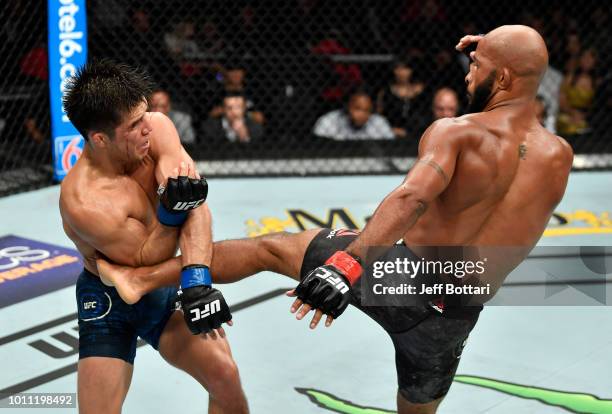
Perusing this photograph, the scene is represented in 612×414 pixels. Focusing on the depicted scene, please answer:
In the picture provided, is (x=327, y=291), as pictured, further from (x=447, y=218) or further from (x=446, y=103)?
(x=446, y=103)

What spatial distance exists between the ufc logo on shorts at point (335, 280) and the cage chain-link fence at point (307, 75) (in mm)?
4219

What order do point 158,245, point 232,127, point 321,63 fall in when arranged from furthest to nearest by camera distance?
1. point 321,63
2. point 232,127
3. point 158,245

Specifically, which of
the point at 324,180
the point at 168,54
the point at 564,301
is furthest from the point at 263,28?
the point at 564,301

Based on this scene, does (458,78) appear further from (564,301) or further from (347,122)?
(564,301)

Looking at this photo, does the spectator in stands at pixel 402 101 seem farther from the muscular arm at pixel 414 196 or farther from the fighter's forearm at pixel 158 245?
the muscular arm at pixel 414 196

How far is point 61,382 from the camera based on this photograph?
3.72m

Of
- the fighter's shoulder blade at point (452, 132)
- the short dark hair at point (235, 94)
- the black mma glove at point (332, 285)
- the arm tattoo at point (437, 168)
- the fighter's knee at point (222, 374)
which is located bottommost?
the short dark hair at point (235, 94)

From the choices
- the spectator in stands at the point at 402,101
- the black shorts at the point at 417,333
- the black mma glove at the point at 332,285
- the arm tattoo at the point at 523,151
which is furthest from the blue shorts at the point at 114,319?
the spectator in stands at the point at 402,101

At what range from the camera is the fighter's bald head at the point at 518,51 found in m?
2.53

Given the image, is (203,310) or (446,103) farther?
(446,103)

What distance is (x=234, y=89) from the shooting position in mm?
6934

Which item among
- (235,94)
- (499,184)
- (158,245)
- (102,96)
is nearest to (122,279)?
(158,245)

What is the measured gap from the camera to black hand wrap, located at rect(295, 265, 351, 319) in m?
2.39

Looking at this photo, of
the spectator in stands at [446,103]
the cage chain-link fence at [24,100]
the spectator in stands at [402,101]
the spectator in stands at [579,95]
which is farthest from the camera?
the spectator in stands at [579,95]
